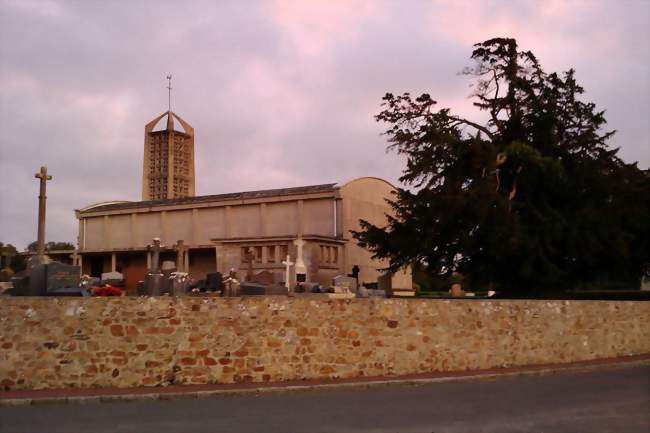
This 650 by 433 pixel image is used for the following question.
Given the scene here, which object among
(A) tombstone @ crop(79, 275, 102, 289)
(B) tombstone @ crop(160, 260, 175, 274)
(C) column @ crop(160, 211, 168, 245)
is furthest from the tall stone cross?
(C) column @ crop(160, 211, 168, 245)

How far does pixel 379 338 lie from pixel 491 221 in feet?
37.7

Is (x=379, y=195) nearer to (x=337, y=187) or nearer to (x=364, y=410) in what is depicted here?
(x=337, y=187)

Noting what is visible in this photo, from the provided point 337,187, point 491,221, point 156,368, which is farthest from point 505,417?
point 337,187

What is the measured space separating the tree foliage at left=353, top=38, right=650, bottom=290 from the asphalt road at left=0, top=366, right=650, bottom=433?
1245cm

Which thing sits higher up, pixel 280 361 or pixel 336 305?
pixel 336 305

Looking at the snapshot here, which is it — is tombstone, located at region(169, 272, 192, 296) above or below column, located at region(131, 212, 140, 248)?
below

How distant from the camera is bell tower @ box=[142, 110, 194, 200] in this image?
91625 millimetres

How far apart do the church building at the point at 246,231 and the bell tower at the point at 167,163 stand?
29.4 metres

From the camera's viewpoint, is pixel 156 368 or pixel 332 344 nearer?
pixel 156 368

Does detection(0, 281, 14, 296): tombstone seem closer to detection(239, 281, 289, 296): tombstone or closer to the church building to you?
detection(239, 281, 289, 296): tombstone

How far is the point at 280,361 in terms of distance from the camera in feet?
40.9

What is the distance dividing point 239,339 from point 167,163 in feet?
272

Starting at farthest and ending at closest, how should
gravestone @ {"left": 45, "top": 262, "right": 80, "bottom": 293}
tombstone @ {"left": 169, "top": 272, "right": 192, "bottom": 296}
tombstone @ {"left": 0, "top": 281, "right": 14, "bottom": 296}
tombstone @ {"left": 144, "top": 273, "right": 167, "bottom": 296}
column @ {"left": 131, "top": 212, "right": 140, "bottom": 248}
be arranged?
column @ {"left": 131, "top": 212, "right": 140, "bottom": 248}, tombstone @ {"left": 144, "top": 273, "right": 167, "bottom": 296}, tombstone @ {"left": 169, "top": 272, "right": 192, "bottom": 296}, tombstone @ {"left": 0, "top": 281, "right": 14, "bottom": 296}, gravestone @ {"left": 45, "top": 262, "right": 80, "bottom": 293}

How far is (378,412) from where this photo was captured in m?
9.31
